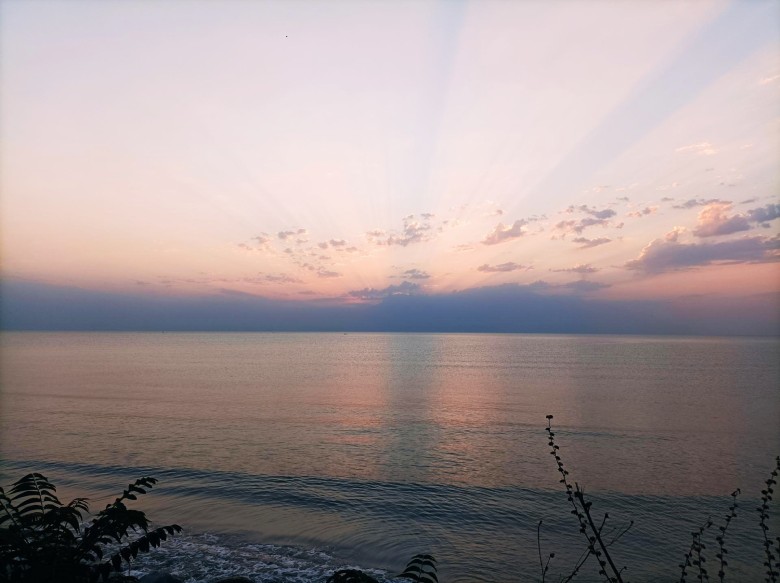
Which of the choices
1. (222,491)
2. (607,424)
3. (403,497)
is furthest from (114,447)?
(607,424)

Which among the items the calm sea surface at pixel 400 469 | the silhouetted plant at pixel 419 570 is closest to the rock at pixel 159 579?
the calm sea surface at pixel 400 469

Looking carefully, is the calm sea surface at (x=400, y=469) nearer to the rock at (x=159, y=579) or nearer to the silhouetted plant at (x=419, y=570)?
the rock at (x=159, y=579)

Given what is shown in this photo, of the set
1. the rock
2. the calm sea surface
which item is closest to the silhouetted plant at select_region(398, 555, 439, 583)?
the rock

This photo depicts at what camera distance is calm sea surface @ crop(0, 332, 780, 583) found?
674 inches

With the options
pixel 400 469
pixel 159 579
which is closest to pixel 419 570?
pixel 159 579

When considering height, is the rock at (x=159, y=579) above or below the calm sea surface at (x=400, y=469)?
above

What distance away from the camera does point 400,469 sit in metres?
27.5

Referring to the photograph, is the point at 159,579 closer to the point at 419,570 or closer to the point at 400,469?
the point at 419,570

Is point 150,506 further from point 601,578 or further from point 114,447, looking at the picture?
point 601,578

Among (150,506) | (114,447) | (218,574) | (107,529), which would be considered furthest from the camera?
(114,447)

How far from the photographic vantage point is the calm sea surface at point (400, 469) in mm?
17109

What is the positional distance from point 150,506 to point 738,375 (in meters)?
96.6

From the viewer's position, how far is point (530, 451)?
3177 centimetres

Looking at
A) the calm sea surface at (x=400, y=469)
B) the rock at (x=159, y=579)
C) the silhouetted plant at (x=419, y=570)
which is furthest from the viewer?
the calm sea surface at (x=400, y=469)
